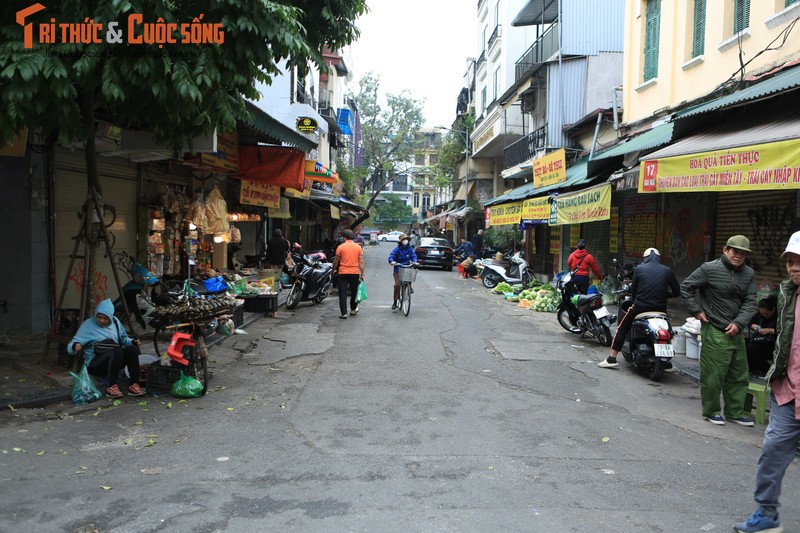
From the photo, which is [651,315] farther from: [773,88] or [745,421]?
[773,88]

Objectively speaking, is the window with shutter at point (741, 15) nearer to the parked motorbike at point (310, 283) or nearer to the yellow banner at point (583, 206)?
the yellow banner at point (583, 206)

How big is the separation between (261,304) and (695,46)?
10.2 metres

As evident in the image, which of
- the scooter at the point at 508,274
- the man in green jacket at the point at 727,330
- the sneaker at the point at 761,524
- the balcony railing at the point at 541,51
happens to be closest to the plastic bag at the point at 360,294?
the man in green jacket at the point at 727,330

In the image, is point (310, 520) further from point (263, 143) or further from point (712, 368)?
point (263, 143)

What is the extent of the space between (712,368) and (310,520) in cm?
436

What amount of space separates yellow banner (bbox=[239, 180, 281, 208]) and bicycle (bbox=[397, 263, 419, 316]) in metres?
3.69

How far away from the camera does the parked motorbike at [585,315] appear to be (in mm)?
9680

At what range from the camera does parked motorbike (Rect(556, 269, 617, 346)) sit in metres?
9.68

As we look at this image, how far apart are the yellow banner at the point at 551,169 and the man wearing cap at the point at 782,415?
1271 cm

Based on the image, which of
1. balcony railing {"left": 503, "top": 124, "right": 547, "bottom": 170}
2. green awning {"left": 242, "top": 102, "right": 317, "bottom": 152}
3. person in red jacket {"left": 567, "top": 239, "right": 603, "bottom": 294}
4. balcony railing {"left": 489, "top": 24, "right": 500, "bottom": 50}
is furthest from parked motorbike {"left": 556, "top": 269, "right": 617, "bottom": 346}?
balcony railing {"left": 489, "top": 24, "right": 500, "bottom": 50}

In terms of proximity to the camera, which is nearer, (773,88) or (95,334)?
(95,334)

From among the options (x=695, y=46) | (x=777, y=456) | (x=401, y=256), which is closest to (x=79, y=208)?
(x=401, y=256)

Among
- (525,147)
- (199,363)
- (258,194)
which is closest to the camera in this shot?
(199,363)

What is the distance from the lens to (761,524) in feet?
11.4
